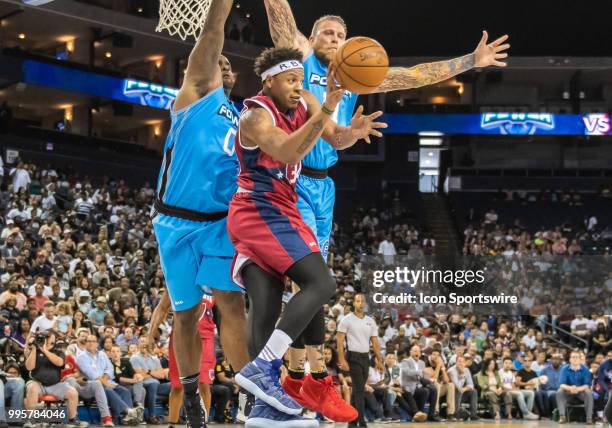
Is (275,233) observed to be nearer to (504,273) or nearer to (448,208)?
(504,273)

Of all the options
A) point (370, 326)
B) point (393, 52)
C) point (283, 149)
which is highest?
point (393, 52)

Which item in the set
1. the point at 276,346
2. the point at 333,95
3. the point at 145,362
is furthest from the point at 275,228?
the point at 145,362

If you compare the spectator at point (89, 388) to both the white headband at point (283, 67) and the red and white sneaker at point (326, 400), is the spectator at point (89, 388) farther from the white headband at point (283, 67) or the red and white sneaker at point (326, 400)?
the white headband at point (283, 67)

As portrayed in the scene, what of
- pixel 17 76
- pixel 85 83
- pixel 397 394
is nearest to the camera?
pixel 397 394

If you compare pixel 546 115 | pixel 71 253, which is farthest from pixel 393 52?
pixel 71 253

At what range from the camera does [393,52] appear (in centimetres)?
4075

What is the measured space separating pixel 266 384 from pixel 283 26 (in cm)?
312

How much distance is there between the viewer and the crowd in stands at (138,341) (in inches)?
546

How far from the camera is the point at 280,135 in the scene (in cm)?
532

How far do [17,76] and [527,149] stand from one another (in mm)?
22852

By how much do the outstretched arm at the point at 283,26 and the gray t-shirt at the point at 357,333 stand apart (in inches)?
285

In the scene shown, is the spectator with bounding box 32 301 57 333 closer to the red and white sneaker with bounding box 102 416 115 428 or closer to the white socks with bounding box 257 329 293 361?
the red and white sneaker with bounding box 102 416 115 428

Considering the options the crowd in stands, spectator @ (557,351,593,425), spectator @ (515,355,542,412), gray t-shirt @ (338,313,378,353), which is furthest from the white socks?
spectator @ (515,355,542,412)

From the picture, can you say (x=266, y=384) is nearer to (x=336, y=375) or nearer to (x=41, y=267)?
(x=336, y=375)
